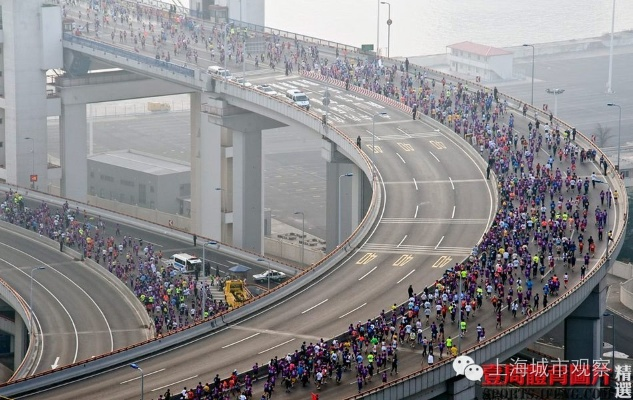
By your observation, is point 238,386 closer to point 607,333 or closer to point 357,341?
point 357,341

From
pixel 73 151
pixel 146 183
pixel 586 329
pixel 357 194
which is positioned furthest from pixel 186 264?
pixel 146 183

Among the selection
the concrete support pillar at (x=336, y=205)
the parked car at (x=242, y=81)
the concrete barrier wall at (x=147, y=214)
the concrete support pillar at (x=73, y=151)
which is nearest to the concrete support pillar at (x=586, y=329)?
the concrete support pillar at (x=336, y=205)

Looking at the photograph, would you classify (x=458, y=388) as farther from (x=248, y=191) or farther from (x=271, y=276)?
(x=248, y=191)

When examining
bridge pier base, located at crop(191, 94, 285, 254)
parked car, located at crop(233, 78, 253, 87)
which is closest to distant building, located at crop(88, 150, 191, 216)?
bridge pier base, located at crop(191, 94, 285, 254)

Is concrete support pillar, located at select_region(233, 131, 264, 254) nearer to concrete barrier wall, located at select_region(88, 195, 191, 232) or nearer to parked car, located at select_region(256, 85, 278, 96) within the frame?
parked car, located at select_region(256, 85, 278, 96)

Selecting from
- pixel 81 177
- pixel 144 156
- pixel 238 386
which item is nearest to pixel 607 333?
pixel 238 386
